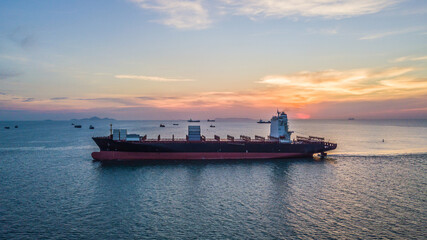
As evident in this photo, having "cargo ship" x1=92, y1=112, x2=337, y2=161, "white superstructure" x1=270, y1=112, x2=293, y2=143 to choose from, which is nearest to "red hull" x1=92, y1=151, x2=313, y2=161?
"cargo ship" x1=92, y1=112, x2=337, y2=161

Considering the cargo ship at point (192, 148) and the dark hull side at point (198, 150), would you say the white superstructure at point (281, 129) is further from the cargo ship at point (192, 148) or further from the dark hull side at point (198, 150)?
the dark hull side at point (198, 150)

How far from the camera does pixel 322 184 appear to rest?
40.1 m

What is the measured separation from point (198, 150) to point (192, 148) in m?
1.69

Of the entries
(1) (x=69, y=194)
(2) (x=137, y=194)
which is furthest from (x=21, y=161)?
(2) (x=137, y=194)

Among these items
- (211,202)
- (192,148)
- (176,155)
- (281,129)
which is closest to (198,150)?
(192,148)

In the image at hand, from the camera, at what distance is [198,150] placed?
61250 millimetres

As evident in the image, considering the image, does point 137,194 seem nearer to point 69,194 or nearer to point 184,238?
point 69,194

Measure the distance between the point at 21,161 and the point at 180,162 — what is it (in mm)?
39856

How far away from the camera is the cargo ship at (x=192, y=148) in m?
58.6

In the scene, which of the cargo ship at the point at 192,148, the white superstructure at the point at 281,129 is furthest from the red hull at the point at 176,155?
the white superstructure at the point at 281,129

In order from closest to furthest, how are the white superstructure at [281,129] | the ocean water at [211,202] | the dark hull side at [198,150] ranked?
the ocean water at [211,202], the dark hull side at [198,150], the white superstructure at [281,129]

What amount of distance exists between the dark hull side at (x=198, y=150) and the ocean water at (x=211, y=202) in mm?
6624

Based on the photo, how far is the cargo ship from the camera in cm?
5859

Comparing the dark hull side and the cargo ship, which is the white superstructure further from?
the dark hull side
